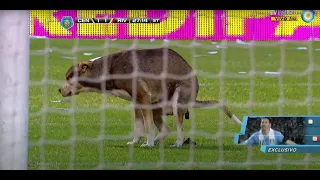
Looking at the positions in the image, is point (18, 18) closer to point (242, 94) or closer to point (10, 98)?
point (10, 98)

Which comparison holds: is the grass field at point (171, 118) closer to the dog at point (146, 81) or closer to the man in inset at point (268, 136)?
the dog at point (146, 81)

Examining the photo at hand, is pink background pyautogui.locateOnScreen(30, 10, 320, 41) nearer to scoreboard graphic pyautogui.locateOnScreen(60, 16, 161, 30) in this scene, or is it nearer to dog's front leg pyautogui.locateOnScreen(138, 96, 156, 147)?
scoreboard graphic pyautogui.locateOnScreen(60, 16, 161, 30)

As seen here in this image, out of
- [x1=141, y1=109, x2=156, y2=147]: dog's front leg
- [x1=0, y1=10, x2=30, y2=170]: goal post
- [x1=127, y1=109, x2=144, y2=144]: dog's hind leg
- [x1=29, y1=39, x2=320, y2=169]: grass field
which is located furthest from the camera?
[x1=127, y1=109, x2=144, y2=144]: dog's hind leg

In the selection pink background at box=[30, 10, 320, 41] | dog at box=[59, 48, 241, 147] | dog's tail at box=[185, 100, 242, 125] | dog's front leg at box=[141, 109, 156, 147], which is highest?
pink background at box=[30, 10, 320, 41]

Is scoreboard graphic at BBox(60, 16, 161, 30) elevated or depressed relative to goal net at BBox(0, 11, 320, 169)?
elevated

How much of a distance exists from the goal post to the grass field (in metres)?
0.30

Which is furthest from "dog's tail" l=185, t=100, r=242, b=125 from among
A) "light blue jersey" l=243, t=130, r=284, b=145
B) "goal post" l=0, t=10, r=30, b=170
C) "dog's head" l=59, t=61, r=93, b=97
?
"goal post" l=0, t=10, r=30, b=170

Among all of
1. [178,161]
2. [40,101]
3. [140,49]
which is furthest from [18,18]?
[40,101]

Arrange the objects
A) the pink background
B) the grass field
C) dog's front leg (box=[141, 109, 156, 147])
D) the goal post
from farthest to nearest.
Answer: dog's front leg (box=[141, 109, 156, 147])
the grass field
the pink background
the goal post

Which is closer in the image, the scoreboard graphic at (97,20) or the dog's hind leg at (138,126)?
the scoreboard graphic at (97,20)

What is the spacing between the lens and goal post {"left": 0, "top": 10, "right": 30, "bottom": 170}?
3812 mm

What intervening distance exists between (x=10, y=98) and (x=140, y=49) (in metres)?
1.53

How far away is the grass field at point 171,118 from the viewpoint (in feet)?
14.9
